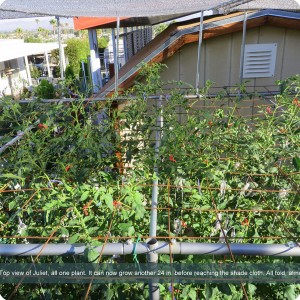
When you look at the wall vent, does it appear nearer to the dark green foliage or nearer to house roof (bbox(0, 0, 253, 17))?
house roof (bbox(0, 0, 253, 17))

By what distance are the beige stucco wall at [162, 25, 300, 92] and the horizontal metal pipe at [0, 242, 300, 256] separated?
2629mm

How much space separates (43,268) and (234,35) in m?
3.05

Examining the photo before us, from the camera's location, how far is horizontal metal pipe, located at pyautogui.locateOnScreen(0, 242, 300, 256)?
2.83 feet

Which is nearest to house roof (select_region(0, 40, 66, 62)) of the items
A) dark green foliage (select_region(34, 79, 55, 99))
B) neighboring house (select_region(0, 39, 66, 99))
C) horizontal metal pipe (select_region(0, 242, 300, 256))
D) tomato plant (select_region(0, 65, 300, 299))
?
neighboring house (select_region(0, 39, 66, 99))

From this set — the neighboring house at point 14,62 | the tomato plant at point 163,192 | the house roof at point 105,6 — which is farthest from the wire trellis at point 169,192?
the neighboring house at point 14,62

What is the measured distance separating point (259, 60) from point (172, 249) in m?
2.97

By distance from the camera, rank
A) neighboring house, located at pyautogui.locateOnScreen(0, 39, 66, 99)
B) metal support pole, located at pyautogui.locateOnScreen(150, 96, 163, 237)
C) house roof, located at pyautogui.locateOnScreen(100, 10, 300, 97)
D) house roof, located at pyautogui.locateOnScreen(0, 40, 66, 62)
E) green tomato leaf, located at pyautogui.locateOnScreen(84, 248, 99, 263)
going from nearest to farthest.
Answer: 1. green tomato leaf, located at pyautogui.locateOnScreen(84, 248, 99, 263)
2. metal support pole, located at pyautogui.locateOnScreen(150, 96, 163, 237)
3. house roof, located at pyautogui.locateOnScreen(100, 10, 300, 97)
4. house roof, located at pyautogui.locateOnScreen(0, 40, 66, 62)
5. neighboring house, located at pyautogui.locateOnScreen(0, 39, 66, 99)

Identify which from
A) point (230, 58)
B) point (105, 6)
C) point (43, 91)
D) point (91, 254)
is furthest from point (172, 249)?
point (43, 91)

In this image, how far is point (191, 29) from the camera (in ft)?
10.2

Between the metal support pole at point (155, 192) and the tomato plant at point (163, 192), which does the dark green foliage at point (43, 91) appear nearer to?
the tomato plant at point (163, 192)

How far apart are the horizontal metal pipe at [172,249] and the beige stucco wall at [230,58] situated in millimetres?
2629

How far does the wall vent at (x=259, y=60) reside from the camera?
329cm

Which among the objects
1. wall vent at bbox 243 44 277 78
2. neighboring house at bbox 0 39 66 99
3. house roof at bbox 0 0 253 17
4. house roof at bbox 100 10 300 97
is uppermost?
house roof at bbox 0 0 253 17

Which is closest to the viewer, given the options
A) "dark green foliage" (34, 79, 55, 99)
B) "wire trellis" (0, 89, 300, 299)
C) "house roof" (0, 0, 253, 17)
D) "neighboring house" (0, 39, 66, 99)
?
"wire trellis" (0, 89, 300, 299)
